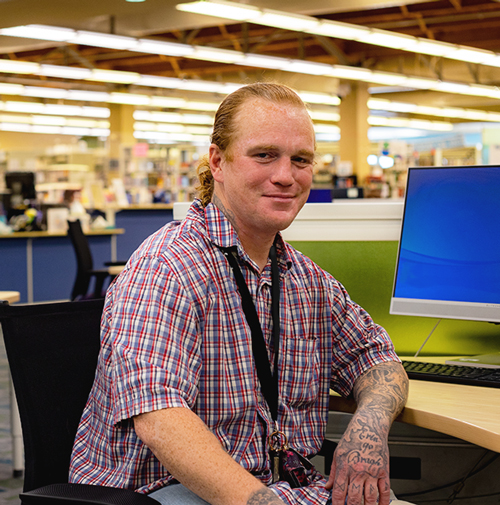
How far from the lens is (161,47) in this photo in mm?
8352

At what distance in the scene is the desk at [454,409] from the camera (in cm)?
129

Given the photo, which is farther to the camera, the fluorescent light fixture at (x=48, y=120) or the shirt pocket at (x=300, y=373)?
the fluorescent light fixture at (x=48, y=120)

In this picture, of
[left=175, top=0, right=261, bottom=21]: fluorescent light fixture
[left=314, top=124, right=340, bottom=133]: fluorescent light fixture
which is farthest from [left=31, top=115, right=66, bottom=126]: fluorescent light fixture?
[left=175, top=0, right=261, bottom=21]: fluorescent light fixture

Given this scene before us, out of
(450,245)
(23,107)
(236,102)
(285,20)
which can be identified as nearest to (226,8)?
(285,20)

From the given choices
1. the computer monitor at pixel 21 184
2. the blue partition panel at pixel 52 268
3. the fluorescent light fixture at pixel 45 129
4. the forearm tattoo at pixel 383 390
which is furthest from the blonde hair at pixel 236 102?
the fluorescent light fixture at pixel 45 129

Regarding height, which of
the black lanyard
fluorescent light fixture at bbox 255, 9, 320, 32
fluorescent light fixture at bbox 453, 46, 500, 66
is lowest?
the black lanyard

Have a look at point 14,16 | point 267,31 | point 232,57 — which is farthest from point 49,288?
point 267,31

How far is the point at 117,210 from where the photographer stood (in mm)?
10430

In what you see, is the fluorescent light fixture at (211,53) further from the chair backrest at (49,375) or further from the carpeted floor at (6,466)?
the chair backrest at (49,375)

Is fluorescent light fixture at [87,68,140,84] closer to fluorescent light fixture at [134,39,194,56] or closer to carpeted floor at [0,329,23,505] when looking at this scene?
fluorescent light fixture at [134,39,194,56]

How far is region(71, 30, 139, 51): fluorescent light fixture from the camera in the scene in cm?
770

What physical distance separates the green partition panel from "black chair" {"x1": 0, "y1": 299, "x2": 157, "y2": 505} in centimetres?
104

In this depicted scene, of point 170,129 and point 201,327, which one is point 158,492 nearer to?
point 201,327

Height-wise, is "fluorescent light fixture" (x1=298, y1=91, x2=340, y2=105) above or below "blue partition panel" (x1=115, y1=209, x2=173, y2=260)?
above
